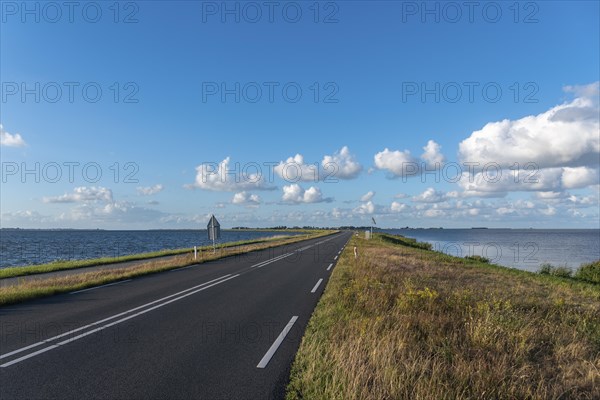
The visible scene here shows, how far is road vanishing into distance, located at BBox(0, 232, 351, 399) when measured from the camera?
16.0ft

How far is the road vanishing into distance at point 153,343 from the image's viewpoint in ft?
16.0

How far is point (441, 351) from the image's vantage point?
600cm

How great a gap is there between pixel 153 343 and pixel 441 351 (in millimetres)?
5059

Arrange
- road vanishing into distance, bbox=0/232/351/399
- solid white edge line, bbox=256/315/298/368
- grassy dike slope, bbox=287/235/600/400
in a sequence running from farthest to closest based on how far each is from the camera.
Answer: solid white edge line, bbox=256/315/298/368 < road vanishing into distance, bbox=0/232/351/399 < grassy dike slope, bbox=287/235/600/400

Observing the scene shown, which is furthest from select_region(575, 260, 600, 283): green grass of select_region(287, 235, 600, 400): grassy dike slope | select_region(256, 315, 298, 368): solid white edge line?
select_region(256, 315, 298, 368): solid white edge line

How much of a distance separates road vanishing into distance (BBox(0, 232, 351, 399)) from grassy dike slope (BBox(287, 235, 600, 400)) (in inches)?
26.1

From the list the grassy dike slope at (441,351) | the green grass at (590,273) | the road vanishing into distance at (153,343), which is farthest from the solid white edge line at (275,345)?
the green grass at (590,273)

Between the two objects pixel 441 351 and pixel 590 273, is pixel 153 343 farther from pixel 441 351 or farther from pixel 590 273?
pixel 590 273

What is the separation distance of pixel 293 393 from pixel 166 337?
3.47 meters

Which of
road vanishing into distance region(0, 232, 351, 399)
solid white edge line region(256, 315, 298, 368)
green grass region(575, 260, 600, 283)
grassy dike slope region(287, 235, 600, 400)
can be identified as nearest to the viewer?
grassy dike slope region(287, 235, 600, 400)

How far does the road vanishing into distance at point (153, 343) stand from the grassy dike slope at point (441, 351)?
66 cm

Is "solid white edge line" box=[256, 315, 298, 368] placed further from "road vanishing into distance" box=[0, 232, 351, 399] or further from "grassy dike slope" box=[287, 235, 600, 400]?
"grassy dike slope" box=[287, 235, 600, 400]

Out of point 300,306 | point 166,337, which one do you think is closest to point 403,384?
point 166,337

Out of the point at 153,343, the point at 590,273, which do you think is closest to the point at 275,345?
the point at 153,343
